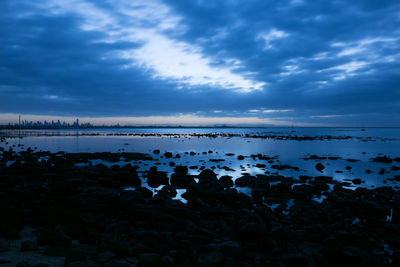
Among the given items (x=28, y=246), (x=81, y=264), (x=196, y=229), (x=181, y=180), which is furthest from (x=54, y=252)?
(x=181, y=180)

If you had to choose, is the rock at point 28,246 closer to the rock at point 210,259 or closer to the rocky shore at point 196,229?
the rocky shore at point 196,229

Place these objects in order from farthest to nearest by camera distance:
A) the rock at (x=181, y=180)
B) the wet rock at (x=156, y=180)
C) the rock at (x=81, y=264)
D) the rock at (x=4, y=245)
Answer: the wet rock at (x=156, y=180), the rock at (x=181, y=180), the rock at (x=4, y=245), the rock at (x=81, y=264)

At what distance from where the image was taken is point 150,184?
611 inches

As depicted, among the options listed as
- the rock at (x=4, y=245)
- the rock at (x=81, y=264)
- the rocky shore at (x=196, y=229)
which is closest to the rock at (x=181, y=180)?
the rocky shore at (x=196, y=229)

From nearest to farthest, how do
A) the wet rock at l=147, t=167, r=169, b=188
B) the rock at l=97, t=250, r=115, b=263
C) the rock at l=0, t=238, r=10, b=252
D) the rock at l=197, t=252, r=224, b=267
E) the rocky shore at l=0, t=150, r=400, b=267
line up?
the rock at l=197, t=252, r=224, b=267 < the rock at l=97, t=250, r=115, b=263 < the rock at l=0, t=238, r=10, b=252 < the rocky shore at l=0, t=150, r=400, b=267 < the wet rock at l=147, t=167, r=169, b=188

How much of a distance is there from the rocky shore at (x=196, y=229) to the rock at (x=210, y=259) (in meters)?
0.02

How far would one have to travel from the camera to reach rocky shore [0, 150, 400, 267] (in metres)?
5.71

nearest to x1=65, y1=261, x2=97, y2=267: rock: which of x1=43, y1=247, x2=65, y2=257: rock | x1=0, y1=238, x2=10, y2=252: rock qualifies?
x1=43, y1=247, x2=65, y2=257: rock

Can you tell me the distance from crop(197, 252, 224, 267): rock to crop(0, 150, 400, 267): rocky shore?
0.02 m

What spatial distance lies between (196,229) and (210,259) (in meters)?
2.06

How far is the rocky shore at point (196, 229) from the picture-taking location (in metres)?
5.71

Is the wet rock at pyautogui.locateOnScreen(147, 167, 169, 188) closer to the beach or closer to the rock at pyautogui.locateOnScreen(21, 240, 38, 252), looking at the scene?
the beach

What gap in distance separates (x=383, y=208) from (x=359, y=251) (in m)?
5.40

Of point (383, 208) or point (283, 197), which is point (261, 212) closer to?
point (283, 197)
